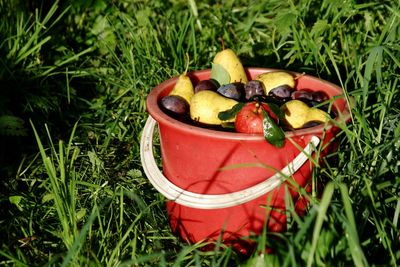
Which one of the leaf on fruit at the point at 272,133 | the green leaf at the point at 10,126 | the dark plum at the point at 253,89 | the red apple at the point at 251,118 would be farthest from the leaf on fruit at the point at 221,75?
the green leaf at the point at 10,126

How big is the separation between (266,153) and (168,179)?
408mm

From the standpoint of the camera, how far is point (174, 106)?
6.11ft

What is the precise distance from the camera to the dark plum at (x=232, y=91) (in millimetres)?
1886

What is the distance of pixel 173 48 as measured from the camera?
2.55 metres

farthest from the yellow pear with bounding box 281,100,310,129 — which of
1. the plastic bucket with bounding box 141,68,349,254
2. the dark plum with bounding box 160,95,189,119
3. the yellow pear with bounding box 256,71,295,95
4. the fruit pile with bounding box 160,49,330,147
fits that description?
the dark plum with bounding box 160,95,189,119

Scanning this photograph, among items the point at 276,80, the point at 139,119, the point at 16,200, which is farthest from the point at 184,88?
the point at 16,200

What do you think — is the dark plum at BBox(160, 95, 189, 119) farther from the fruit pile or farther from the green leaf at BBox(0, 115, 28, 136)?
the green leaf at BBox(0, 115, 28, 136)

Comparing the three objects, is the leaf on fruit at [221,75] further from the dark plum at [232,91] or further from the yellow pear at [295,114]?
the yellow pear at [295,114]

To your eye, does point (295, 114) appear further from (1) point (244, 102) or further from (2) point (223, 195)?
(2) point (223, 195)

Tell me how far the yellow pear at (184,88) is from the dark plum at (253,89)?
0.61 feet

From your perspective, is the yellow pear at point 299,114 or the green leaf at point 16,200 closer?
the yellow pear at point 299,114

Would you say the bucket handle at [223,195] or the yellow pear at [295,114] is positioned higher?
the yellow pear at [295,114]

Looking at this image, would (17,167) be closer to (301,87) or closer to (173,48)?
(173,48)

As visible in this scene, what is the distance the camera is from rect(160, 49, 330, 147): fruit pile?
1.66 metres
